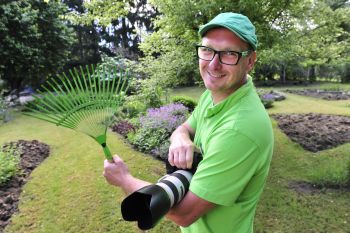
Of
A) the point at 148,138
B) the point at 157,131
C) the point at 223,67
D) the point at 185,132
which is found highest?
the point at 223,67

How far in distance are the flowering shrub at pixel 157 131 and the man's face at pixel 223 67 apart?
17.4 feet

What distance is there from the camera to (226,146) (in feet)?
3.71

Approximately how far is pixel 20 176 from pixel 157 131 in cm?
312

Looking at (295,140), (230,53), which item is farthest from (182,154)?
(295,140)

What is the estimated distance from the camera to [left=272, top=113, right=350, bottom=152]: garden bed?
743 centimetres

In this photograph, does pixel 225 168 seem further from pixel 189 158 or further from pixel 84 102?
pixel 84 102

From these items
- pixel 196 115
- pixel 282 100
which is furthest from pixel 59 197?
pixel 282 100

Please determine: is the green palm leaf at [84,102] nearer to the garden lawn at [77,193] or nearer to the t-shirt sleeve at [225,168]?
the t-shirt sleeve at [225,168]

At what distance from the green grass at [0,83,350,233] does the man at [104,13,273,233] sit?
307 centimetres

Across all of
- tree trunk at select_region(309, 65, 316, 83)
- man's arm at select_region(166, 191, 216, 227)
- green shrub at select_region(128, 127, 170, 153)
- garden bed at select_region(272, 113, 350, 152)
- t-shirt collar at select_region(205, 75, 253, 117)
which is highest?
t-shirt collar at select_region(205, 75, 253, 117)

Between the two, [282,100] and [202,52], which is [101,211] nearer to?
[202,52]

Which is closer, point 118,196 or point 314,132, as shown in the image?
point 118,196

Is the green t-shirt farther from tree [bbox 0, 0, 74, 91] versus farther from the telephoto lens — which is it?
tree [bbox 0, 0, 74, 91]

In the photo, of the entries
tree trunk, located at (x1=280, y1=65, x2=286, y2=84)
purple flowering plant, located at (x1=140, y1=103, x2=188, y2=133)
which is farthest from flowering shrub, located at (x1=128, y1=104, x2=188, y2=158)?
tree trunk, located at (x1=280, y1=65, x2=286, y2=84)
